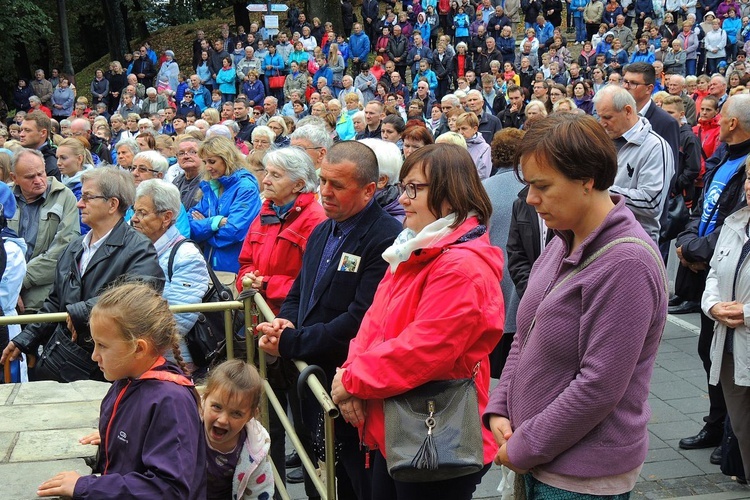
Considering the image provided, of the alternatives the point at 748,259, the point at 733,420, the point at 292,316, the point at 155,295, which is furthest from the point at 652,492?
the point at 155,295

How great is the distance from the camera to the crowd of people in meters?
2.55

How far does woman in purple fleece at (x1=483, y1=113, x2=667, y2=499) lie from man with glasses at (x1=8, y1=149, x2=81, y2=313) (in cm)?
454

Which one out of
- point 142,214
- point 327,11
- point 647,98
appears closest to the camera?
point 142,214

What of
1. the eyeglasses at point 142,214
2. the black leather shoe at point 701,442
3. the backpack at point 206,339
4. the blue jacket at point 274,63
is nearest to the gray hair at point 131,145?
the eyeglasses at point 142,214

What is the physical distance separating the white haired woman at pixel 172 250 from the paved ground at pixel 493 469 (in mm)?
789

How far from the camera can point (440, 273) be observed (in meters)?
3.05

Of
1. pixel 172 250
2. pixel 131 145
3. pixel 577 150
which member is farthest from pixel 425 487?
pixel 131 145

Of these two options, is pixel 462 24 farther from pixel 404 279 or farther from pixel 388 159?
pixel 404 279

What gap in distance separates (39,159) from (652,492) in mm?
4791

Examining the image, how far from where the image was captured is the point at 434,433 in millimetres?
2984

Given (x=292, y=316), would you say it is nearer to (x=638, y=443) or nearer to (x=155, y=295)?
(x=155, y=295)

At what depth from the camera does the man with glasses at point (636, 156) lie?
5.54 metres

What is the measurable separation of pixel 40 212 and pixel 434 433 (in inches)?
177

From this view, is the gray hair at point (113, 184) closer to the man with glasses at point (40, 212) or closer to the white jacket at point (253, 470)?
Answer: the man with glasses at point (40, 212)
